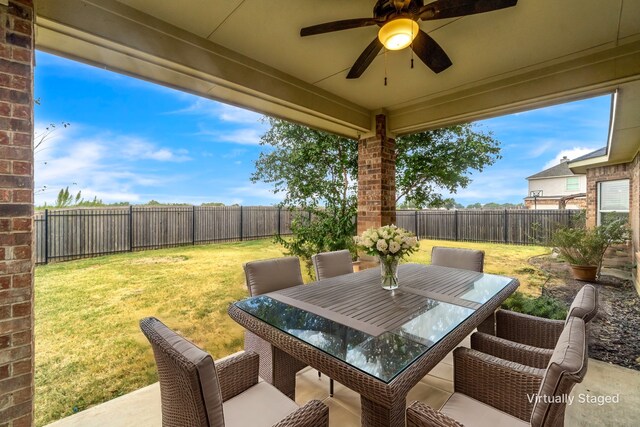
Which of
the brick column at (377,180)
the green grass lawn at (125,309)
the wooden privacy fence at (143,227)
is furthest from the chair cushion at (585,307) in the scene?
the wooden privacy fence at (143,227)

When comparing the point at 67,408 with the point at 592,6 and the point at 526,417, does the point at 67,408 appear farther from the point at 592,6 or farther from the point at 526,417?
the point at 592,6

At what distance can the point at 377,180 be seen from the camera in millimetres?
3406

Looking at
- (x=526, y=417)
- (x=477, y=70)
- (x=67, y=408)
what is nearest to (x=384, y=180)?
(x=477, y=70)

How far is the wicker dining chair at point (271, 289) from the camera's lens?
5.65 ft

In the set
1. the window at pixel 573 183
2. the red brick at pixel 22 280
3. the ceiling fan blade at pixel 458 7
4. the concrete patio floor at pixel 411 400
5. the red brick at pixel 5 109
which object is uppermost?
the ceiling fan blade at pixel 458 7

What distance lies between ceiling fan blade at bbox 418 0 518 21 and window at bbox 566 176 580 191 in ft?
22.1

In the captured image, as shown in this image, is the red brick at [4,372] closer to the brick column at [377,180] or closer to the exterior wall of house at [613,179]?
the brick column at [377,180]

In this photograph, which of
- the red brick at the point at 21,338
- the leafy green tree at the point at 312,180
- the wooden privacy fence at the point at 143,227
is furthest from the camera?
the leafy green tree at the point at 312,180

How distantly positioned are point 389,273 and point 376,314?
542 mm

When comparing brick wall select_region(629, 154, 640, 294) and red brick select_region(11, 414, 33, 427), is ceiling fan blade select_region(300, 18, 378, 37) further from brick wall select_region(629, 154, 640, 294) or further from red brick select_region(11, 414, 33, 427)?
brick wall select_region(629, 154, 640, 294)

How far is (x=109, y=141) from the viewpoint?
2.76 meters

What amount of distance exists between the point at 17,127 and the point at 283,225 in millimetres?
3158

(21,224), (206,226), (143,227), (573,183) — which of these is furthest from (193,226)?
(573,183)

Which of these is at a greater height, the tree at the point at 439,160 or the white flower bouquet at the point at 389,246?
the tree at the point at 439,160
